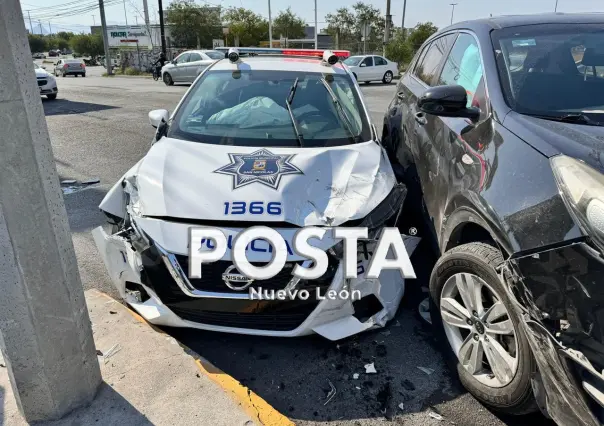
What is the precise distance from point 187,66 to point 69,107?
9.19m

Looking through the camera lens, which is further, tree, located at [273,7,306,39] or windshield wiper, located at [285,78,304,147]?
tree, located at [273,7,306,39]

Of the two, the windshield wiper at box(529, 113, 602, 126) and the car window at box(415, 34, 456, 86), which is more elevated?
the car window at box(415, 34, 456, 86)

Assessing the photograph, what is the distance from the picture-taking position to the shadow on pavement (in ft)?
41.1

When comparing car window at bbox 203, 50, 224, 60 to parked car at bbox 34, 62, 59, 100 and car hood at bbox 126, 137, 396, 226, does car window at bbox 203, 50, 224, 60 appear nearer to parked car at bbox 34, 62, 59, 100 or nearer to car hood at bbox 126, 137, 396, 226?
parked car at bbox 34, 62, 59, 100

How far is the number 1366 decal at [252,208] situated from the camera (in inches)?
103

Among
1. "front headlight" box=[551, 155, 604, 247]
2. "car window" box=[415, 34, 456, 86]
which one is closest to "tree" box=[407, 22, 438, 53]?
"car window" box=[415, 34, 456, 86]

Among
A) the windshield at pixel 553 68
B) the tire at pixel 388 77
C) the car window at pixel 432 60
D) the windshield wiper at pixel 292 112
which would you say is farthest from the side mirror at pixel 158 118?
the tire at pixel 388 77

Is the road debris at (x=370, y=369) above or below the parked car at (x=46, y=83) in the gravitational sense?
below

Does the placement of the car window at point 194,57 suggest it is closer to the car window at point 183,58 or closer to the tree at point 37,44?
the car window at point 183,58

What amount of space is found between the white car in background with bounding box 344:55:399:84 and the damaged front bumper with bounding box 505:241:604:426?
72.5 ft

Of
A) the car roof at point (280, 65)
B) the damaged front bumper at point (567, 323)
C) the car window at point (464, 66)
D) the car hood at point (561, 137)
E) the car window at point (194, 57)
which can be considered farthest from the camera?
the car window at point (194, 57)

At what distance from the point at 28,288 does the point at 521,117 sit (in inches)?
93.1

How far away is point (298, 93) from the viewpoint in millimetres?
4012

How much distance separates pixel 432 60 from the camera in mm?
4324
